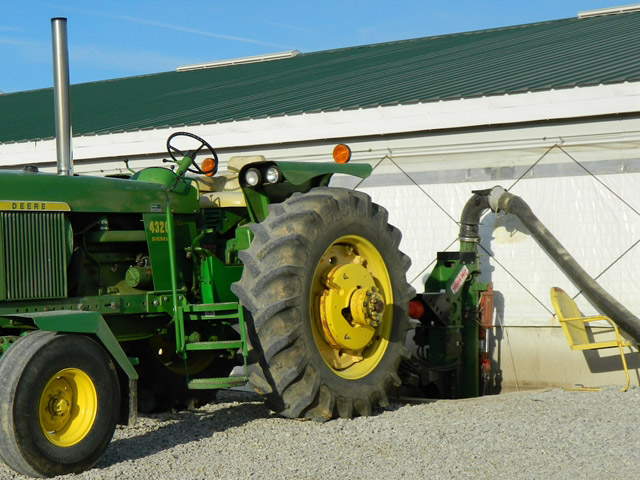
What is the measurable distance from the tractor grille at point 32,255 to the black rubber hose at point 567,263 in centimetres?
480

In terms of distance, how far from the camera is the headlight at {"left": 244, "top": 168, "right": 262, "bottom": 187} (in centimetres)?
648

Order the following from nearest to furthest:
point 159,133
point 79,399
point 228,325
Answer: point 79,399 → point 228,325 → point 159,133

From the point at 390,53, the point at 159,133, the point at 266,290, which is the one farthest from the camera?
the point at 390,53

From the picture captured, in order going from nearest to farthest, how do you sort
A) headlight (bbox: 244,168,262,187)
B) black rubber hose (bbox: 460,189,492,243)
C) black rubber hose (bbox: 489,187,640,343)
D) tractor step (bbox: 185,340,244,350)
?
tractor step (bbox: 185,340,244,350) → headlight (bbox: 244,168,262,187) → black rubber hose (bbox: 489,187,640,343) → black rubber hose (bbox: 460,189,492,243)

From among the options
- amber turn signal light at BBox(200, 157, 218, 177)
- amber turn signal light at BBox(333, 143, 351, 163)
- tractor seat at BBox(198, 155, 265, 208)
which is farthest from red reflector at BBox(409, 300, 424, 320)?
amber turn signal light at BBox(200, 157, 218, 177)

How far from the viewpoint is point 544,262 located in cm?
912

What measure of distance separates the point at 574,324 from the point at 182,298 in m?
4.20

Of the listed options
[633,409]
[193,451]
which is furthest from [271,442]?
[633,409]

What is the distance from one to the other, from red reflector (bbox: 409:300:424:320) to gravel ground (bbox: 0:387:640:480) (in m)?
1.45

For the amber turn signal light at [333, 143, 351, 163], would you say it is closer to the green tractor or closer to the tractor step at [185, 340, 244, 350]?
the green tractor

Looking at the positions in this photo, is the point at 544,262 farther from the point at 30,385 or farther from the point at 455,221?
the point at 30,385

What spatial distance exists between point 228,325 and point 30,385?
202cm

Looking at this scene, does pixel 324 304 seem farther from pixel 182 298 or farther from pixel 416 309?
pixel 416 309

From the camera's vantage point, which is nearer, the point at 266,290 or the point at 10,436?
the point at 10,436
